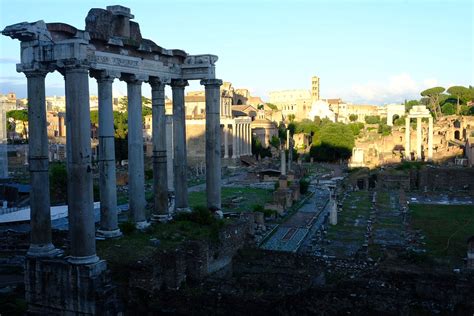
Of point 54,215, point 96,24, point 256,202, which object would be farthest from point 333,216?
point 96,24

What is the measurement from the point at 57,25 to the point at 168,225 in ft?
20.6

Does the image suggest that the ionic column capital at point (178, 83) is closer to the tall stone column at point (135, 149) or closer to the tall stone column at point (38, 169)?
the tall stone column at point (135, 149)

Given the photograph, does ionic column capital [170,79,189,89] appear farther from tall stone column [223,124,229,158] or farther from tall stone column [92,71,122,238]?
tall stone column [223,124,229,158]

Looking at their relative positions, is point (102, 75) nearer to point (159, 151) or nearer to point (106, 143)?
point (106, 143)

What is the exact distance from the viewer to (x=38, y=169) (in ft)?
35.3

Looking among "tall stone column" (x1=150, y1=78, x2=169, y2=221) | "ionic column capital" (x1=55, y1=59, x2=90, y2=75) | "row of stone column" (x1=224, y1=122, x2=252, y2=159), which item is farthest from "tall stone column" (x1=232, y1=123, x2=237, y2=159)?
"ionic column capital" (x1=55, y1=59, x2=90, y2=75)

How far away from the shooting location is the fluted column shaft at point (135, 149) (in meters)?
13.7

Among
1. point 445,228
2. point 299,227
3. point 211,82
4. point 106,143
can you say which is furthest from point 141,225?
point 445,228

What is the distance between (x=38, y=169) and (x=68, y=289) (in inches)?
99.6

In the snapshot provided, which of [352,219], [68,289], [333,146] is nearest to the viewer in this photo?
[68,289]

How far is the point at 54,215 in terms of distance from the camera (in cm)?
2352

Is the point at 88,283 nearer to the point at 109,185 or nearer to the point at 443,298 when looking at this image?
the point at 109,185

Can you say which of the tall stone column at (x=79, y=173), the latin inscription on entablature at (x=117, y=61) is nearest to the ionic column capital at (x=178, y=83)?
the latin inscription on entablature at (x=117, y=61)

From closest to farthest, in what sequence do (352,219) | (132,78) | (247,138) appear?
(132,78) → (352,219) → (247,138)
